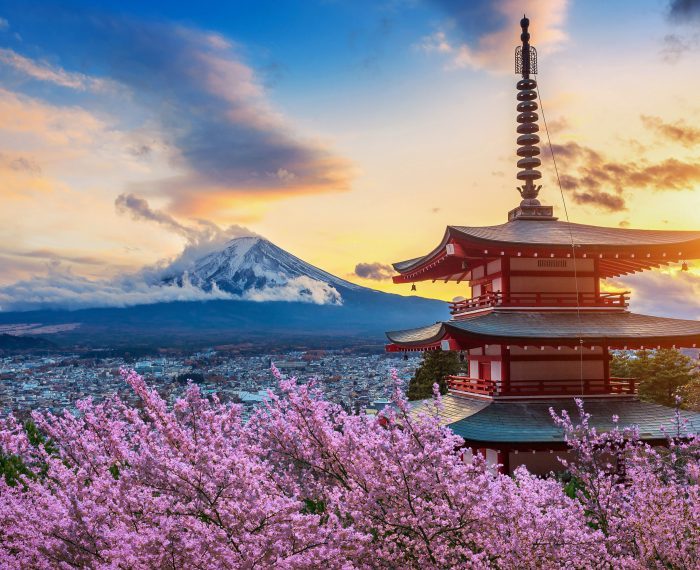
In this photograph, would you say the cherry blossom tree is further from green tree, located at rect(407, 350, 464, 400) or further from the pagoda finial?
green tree, located at rect(407, 350, 464, 400)

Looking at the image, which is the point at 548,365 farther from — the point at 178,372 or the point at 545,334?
the point at 178,372

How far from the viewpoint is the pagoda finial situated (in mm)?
22734

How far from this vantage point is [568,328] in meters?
18.5

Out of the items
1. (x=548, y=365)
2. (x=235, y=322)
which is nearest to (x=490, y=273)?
(x=548, y=365)

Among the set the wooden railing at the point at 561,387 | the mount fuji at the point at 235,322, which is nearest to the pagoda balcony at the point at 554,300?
the wooden railing at the point at 561,387

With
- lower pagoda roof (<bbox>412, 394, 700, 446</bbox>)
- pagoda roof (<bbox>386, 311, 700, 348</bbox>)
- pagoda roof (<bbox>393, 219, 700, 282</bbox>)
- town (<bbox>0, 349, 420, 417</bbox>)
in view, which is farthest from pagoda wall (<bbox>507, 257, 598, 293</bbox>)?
town (<bbox>0, 349, 420, 417</bbox>)

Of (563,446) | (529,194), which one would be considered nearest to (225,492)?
(563,446)

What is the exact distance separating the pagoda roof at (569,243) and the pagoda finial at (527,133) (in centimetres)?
93

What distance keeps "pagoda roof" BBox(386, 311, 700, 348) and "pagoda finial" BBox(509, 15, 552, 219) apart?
14.7 ft

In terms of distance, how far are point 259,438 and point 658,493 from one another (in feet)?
17.8

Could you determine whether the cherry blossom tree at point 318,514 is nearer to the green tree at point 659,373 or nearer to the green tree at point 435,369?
the green tree at point 435,369

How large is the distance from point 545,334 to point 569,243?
2.79 m

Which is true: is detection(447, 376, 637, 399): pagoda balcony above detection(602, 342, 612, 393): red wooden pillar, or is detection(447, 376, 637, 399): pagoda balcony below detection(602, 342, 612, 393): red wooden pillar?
below

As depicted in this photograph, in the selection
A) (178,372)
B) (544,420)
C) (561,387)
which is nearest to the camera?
(544,420)
